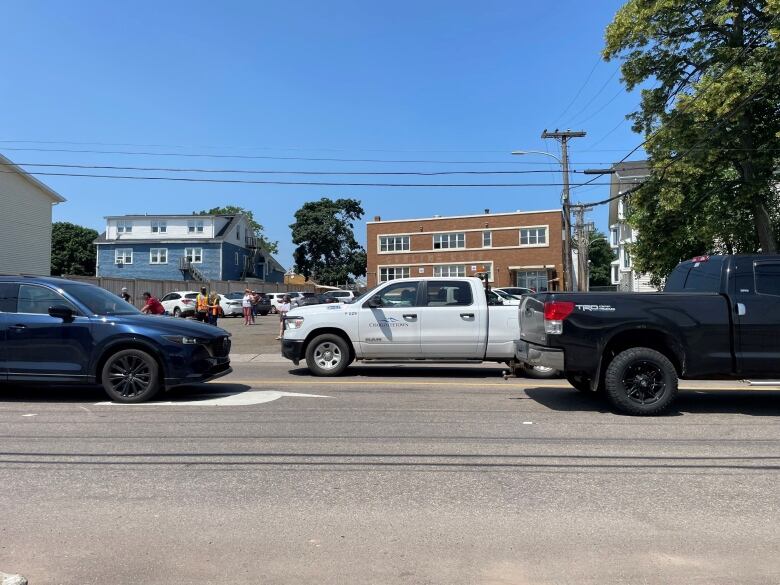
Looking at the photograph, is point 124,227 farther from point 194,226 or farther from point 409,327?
point 409,327

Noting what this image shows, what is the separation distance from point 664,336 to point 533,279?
5075cm

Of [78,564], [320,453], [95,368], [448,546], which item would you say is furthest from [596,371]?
[95,368]

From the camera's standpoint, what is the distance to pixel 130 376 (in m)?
8.33

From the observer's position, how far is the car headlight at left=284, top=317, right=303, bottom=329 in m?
11.2

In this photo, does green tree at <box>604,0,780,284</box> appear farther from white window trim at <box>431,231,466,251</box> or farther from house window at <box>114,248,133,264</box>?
house window at <box>114,248,133,264</box>

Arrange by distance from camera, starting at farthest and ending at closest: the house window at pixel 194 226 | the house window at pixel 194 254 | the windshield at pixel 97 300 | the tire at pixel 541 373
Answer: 1. the house window at pixel 194 226
2. the house window at pixel 194 254
3. the tire at pixel 541 373
4. the windshield at pixel 97 300

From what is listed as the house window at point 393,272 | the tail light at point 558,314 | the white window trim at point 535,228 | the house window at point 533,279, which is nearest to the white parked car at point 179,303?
the tail light at point 558,314

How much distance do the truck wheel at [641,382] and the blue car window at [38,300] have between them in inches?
284

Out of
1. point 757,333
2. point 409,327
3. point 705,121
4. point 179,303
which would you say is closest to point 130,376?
point 409,327

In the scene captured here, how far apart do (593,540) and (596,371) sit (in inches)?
158

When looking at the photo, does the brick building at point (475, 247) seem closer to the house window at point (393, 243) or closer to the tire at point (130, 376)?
the house window at point (393, 243)

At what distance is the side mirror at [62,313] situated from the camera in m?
8.16

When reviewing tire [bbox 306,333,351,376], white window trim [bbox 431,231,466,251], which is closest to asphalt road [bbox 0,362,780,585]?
tire [bbox 306,333,351,376]

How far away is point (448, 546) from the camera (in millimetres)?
3865
